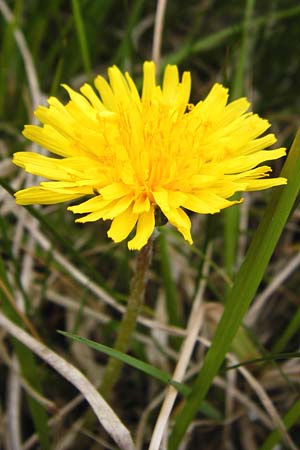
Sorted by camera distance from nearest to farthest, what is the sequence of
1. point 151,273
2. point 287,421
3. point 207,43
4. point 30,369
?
1. point 287,421
2. point 30,369
3. point 151,273
4. point 207,43

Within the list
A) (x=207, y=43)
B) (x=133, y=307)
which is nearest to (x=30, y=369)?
(x=133, y=307)

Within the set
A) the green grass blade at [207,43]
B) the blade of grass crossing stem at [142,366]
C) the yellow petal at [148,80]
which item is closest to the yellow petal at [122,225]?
the blade of grass crossing stem at [142,366]

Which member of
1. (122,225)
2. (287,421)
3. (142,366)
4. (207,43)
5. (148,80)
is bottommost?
(287,421)

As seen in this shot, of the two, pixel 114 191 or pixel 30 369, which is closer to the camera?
pixel 114 191

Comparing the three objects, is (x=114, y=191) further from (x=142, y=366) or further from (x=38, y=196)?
(x=142, y=366)

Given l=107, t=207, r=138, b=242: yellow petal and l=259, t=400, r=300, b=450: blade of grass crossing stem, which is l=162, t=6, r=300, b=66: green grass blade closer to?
l=107, t=207, r=138, b=242: yellow petal

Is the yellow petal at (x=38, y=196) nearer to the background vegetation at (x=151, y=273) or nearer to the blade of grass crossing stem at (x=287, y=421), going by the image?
the background vegetation at (x=151, y=273)

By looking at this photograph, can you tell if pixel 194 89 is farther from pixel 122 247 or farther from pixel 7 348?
pixel 7 348
